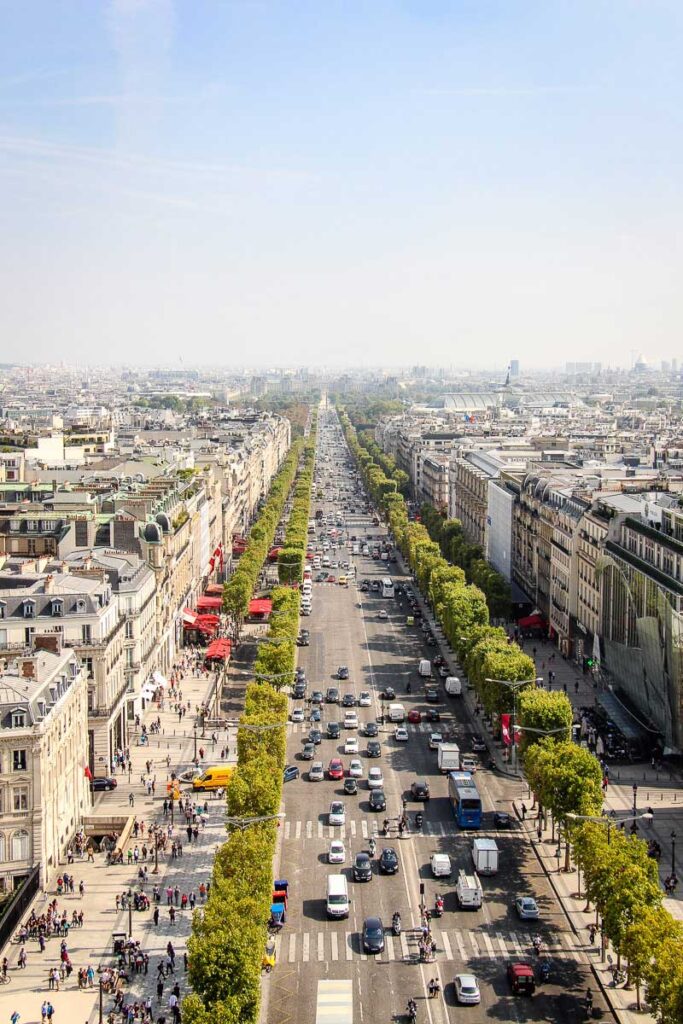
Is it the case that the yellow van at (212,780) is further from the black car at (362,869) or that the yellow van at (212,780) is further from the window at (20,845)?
the window at (20,845)

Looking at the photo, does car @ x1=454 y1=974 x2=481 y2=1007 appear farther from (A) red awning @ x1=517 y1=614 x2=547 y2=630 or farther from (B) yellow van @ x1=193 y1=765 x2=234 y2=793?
(A) red awning @ x1=517 y1=614 x2=547 y2=630

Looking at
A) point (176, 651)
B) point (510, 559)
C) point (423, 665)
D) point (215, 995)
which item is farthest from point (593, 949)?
point (510, 559)

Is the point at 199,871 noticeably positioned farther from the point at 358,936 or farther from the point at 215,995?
the point at 215,995

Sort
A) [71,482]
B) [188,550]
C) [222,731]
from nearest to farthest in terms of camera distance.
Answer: [222,731]
[188,550]
[71,482]

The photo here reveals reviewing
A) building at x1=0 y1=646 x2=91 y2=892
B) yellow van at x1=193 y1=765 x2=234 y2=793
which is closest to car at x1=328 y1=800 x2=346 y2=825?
yellow van at x1=193 y1=765 x2=234 y2=793

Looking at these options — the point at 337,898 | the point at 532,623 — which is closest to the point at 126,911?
the point at 337,898

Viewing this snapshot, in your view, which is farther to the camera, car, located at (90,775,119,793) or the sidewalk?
car, located at (90,775,119,793)

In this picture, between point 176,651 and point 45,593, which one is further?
point 176,651

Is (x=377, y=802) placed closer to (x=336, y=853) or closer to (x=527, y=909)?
(x=336, y=853)
